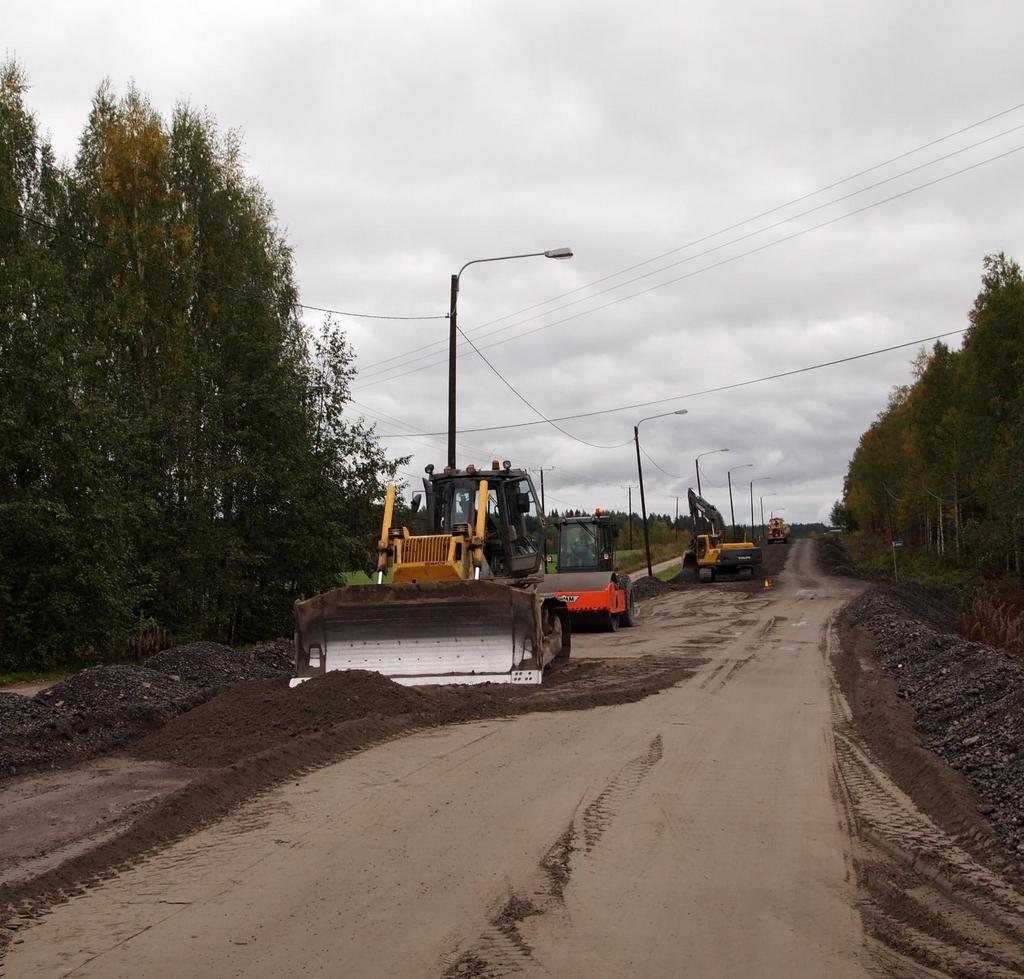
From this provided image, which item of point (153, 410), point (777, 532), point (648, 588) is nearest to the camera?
point (153, 410)

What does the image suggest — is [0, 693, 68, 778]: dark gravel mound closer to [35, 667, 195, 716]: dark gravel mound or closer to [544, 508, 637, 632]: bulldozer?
[35, 667, 195, 716]: dark gravel mound

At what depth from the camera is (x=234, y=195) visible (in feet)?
93.4

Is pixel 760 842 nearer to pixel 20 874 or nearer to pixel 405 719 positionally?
Result: pixel 20 874

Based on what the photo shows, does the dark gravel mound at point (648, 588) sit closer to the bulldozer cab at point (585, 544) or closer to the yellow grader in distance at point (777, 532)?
the bulldozer cab at point (585, 544)

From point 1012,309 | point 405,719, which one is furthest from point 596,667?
point 1012,309

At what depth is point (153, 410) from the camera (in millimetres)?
20328

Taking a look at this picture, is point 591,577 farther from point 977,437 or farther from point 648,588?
point 977,437

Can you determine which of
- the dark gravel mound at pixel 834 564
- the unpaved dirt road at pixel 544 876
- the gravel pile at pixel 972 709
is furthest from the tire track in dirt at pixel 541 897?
the dark gravel mound at pixel 834 564

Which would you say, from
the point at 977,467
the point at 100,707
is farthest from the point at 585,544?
the point at 977,467

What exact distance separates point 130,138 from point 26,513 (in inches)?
581

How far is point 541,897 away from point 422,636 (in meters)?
7.22

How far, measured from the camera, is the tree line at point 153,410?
1664cm

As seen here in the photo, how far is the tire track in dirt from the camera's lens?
13.5 ft

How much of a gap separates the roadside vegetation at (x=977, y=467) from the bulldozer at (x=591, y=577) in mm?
8576
